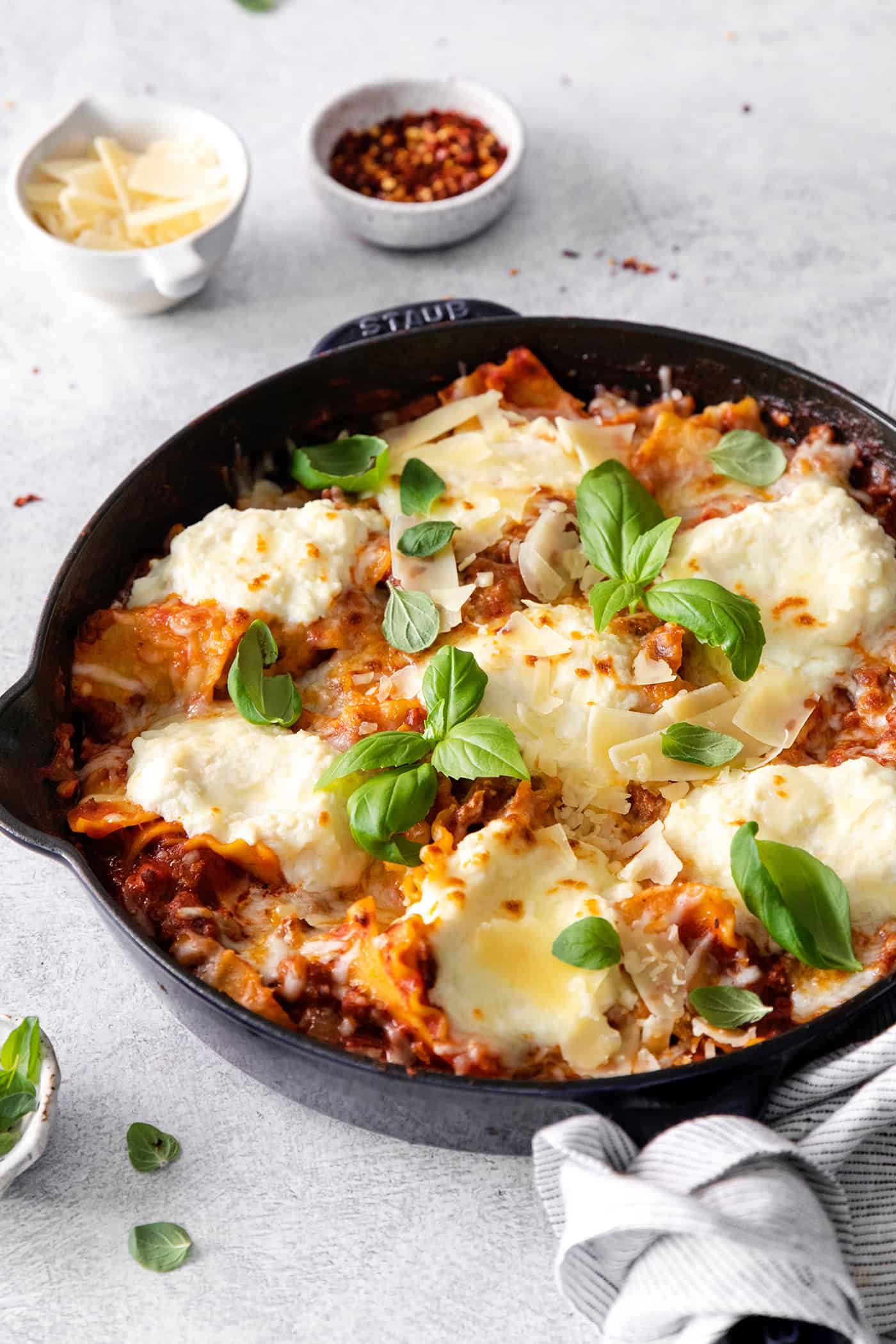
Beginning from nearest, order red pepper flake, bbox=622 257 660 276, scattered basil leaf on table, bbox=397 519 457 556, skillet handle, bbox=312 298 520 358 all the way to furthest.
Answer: scattered basil leaf on table, bbox=397 519 457 556 < skillet handle, bbox=312 298 520 358 < red pepper flake, bbox=622 257 660 276

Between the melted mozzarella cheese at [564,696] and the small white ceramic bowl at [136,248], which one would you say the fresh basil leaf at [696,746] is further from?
the small white ceramic bowl at [136,248]

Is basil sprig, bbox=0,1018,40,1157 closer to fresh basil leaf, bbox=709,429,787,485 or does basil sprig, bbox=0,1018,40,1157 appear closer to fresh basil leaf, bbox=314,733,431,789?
fresh basil leaf, bbox=314,733,431,789

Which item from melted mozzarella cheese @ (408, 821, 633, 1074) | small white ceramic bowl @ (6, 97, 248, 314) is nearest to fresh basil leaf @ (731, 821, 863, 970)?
melted mozzarella cheese @ (408, 821, 633, 1074)

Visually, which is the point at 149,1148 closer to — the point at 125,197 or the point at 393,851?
the point at 393,851

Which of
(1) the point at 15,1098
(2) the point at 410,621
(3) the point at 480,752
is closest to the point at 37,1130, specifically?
(1) the point at 15,1098

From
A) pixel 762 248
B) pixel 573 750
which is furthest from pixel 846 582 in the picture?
pixel 762 248

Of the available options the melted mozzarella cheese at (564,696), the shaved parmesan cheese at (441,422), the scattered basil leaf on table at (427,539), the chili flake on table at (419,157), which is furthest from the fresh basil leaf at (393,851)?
the chili flake on table at (419,157)
